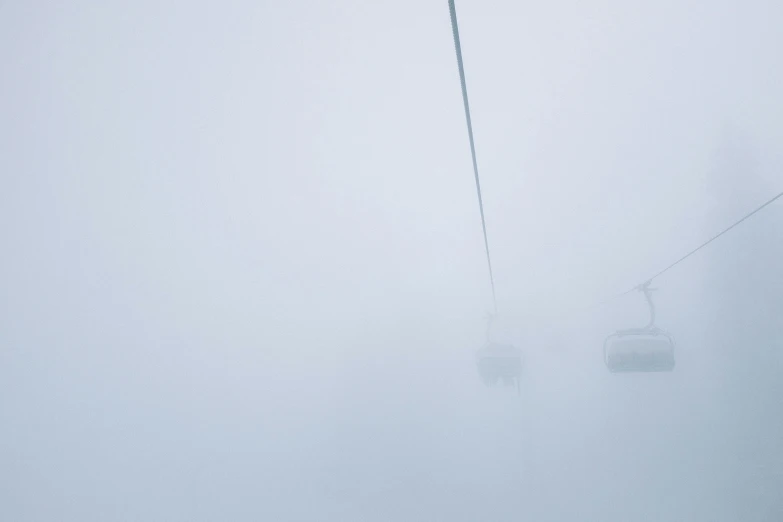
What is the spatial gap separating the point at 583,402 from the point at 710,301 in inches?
159

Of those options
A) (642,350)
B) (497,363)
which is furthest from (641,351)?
(497,363)

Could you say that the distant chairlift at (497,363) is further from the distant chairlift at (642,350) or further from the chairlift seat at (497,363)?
the distant chairlift at (642,350)

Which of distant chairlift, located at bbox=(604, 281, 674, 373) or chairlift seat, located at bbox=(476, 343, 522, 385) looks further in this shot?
chairlift seat, located at bbox=(476, 343, 522, 385)

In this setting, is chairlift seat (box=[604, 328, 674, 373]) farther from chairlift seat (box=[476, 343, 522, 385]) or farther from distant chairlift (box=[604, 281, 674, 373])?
chairlift seat (box=[476, 343, 522, 385])

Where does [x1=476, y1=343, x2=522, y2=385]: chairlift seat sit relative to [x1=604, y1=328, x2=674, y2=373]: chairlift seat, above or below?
below

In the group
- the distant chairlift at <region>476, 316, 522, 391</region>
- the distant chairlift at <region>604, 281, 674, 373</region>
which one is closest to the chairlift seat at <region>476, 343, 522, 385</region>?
the distant chairlift at <region>476, 316, 522, 391</region>

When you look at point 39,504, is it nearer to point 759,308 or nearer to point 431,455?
point 431,455

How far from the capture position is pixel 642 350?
3906mm

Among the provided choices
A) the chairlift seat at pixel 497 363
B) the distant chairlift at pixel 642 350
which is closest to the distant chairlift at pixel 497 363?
the chairlift seat at pixel 497 363

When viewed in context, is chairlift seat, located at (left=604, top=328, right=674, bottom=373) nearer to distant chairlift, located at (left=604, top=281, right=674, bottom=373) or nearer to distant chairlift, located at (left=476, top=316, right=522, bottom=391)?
distant chairlift, located at (left=604, top=281, right=674, bottom=373)

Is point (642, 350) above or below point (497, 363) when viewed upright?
above

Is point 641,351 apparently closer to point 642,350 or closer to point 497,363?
point 642,350

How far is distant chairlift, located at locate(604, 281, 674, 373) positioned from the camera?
3871mm

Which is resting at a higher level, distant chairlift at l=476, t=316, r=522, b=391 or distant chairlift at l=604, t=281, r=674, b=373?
distant chairlift at l=604, t=281, r=674, b=373
